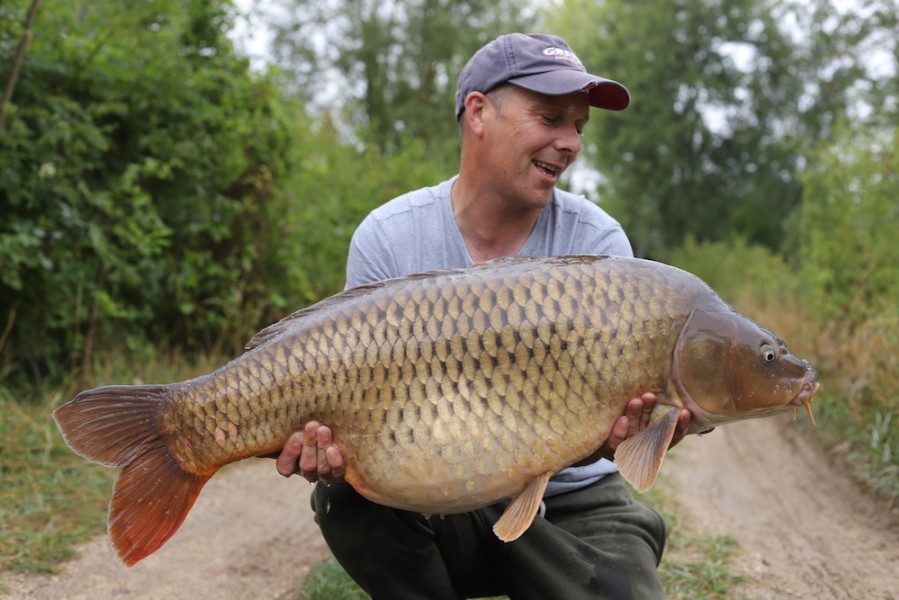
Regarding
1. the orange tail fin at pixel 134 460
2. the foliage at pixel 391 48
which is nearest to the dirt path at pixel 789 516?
the orange tail fin at pixel 134 460

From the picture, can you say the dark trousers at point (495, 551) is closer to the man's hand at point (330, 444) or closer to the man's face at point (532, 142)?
the man's hand at point (330, 444)

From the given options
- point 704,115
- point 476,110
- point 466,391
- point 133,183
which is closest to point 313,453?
point 466,391

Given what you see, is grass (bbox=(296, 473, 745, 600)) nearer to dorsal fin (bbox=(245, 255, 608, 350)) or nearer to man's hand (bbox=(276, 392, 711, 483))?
man's hand (bbox=(276, 392, 711, 483))

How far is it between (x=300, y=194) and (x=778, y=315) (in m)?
3.78

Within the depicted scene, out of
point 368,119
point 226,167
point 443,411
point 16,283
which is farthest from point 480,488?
point 368,119

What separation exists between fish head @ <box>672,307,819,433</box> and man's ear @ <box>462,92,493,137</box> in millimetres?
801

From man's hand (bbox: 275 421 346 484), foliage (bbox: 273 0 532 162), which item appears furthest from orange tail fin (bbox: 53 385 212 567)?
foliage (bbox: 273 0 532 162)

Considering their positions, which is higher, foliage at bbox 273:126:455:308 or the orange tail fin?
the orange tail fin

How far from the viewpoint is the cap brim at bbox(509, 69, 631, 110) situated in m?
2.05

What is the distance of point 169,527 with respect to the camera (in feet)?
5.67

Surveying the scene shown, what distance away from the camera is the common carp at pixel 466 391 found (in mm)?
1635

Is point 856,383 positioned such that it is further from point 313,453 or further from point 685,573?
point 313,453

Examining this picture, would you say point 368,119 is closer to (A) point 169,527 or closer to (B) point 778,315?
(B) point 778,315

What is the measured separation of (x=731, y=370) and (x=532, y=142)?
743 millimetres
